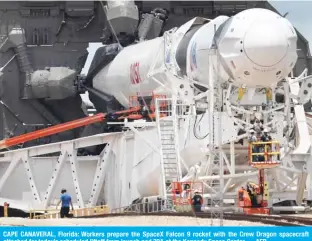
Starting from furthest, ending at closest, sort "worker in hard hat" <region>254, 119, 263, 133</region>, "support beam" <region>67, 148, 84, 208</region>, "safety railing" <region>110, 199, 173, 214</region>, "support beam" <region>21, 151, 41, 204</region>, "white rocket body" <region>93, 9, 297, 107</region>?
1. "support beam" <region>21, 151, 41, 204</region>
2. "support beam" <region>67, 148, 84, 208</region>
3. "safety railing" <region>110, 199, 173, 214</region>
4. "worker in hard hat" <region>254, 119, 263, 133</region>
5. "white rocket body" <region>93, 9, 297, 107</region>

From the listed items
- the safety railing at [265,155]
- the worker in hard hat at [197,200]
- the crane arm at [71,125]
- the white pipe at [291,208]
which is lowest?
the white pipe at [291,208]

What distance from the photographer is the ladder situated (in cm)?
2273

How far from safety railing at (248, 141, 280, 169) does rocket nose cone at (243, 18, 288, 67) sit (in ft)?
6.50

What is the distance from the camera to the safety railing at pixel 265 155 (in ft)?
66.8

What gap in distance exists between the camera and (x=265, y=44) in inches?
802

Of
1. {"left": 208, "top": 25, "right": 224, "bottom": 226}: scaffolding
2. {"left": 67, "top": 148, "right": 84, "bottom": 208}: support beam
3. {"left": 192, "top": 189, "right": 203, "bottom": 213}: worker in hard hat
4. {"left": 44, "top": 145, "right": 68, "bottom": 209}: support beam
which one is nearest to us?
{"left": 192, "top": 189, "right": 203, "bottom": 213}: worker in hard hat

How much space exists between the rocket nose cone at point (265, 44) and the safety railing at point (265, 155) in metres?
1.98

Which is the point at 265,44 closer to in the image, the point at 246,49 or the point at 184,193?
the point at 246,49

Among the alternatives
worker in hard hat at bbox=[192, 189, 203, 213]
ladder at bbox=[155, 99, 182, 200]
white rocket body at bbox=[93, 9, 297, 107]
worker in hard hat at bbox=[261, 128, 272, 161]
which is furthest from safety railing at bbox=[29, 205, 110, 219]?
worker in hard hat at bbox=[261, 128, 272, 161]

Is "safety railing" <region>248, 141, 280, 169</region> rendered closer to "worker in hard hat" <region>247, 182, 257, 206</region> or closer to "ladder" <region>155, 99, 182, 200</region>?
"worker in hard hat" <region>247, 182, 257, 206</region>

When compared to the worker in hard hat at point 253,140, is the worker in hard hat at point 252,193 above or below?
below

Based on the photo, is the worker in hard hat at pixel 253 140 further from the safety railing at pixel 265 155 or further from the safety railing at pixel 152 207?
the safety railing at pixel 152 207

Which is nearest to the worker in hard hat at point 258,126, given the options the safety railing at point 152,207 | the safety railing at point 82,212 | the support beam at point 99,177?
the safety railing at point 152,207

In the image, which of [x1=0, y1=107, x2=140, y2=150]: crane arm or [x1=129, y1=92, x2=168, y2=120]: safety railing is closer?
[x1=129, y1=92, x2=168, y2=120]: safety railing
